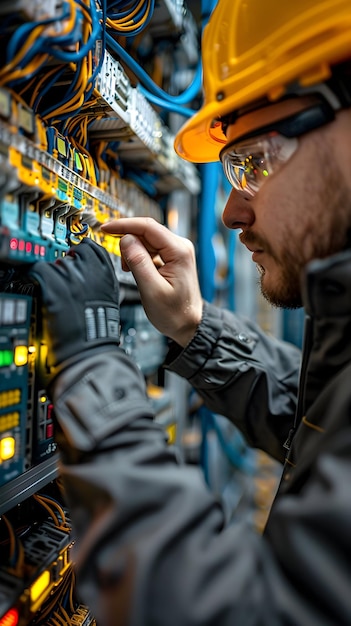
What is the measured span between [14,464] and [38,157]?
1.86 ft

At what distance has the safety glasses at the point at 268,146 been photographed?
735mm

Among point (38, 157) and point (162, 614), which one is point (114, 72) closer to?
point (38, 157)

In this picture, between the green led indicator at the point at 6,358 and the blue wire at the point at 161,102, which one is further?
the blue wire at the point at 161,102

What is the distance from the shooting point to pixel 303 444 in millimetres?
800

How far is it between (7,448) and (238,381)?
2.29 ft

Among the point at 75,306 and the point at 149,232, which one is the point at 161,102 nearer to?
the point at 149,232

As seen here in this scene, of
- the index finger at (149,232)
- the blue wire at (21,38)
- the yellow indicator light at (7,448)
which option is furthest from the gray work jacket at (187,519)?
the blue wire at (21,38)

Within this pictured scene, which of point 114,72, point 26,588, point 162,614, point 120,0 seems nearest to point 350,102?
point 114,72

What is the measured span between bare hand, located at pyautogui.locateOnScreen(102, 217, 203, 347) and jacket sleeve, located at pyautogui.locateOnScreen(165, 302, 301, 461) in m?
0.06

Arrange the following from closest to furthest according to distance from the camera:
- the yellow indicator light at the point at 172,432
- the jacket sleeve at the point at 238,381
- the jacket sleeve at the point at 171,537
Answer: the jacket sleeve at the point at 171,537 → the jacket sleeve at the point at 238,381 → the yellow indicator light at the point at 172,432

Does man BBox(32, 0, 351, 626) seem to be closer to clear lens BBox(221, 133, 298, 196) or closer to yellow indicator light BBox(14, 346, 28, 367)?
clear lens BBox(221, 133, 298, 196)

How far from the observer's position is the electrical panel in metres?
0.66

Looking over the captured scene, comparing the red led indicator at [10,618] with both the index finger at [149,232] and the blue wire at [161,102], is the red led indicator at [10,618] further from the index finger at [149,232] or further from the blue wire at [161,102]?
the blue wire at [161,102]

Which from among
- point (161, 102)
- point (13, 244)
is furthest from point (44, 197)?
point (161, 102)
